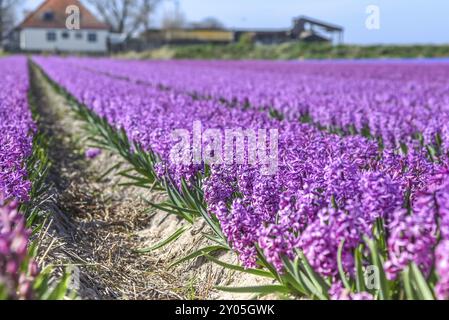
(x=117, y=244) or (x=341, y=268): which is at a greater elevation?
(x=341, y=268)

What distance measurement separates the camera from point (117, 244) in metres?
5.25

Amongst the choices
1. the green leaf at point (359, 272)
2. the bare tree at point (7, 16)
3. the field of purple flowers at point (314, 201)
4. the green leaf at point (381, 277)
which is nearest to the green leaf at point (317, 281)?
the field of purple flowers at point (314, 201)

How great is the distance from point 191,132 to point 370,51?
158 ft

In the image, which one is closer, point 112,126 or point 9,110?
point 9,110

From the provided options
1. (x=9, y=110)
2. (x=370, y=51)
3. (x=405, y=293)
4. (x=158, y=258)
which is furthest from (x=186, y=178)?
(x=370, y=51)

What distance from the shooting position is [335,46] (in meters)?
54.1

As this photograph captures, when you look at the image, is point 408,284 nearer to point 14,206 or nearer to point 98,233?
point 14,206

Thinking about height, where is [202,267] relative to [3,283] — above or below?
below

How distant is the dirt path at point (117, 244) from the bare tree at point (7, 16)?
74877mm

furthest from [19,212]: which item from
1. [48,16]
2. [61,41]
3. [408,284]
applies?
[48,16]
